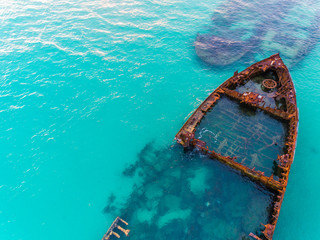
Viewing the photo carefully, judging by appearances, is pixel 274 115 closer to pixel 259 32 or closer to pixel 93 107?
pixel 93 107

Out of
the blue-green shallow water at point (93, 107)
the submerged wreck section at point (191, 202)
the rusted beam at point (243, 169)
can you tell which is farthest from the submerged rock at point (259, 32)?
the submerged wreck section at point (191, 202)

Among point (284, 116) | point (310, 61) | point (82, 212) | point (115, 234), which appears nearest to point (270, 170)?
point (284, 116)

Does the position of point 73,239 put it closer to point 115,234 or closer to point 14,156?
point 115,234

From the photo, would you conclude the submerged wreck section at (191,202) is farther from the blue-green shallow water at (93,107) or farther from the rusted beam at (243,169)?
the blue-green shallow water at (93,107)

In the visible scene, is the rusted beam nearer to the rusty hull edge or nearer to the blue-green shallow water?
the rusty hull edge

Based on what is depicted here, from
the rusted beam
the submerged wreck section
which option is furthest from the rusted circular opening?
the submerged wreck section
